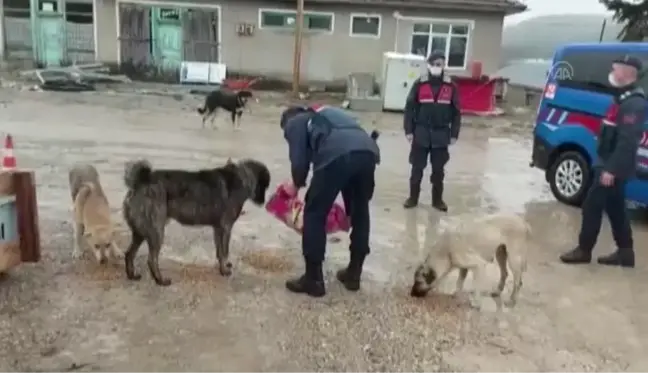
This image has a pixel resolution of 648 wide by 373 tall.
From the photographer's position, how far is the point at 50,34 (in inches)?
888

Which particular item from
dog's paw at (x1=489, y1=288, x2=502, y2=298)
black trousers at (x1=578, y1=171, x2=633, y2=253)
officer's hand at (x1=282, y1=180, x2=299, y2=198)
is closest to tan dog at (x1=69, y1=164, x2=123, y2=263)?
officer's hand at (x1=282, y1=180, x2=299, y2=198)

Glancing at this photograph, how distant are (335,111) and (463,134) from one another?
10.6 metres

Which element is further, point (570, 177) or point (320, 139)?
point (570, 177)

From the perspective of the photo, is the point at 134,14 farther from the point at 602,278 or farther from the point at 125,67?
the point at 602,278

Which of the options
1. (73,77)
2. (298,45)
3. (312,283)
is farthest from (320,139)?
(73,77)

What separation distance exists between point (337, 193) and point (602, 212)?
2735mm

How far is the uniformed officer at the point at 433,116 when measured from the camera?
25.5 feet

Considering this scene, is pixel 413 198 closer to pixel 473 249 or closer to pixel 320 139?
pixel 473 249

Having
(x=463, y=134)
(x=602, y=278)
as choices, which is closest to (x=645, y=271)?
(x=602, y=278)

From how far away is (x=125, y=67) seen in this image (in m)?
22.7

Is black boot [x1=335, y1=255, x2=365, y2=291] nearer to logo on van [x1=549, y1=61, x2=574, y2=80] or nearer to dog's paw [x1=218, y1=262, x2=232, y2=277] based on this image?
dog's paw [x1=218, y1=262, x2=232, y2=277]

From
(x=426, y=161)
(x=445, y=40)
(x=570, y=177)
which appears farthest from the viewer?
(x=445, y=40)

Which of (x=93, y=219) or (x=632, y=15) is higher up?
(x=632, y=15)

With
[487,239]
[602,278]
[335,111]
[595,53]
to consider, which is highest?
[595,53]
